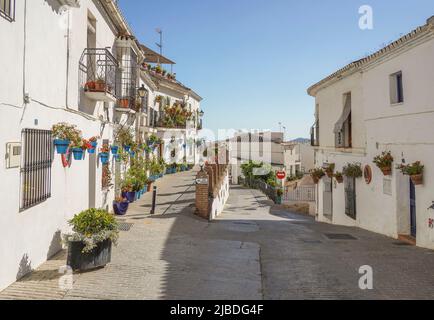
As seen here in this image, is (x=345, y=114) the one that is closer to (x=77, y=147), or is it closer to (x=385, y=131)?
(x=385, y=131)

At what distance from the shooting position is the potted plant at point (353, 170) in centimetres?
1436

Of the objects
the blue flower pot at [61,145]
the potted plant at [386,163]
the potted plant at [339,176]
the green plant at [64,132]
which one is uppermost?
the green plant at [64,132]

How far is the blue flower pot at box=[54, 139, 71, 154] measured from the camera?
24.4ft

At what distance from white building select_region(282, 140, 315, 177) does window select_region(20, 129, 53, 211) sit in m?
40.2

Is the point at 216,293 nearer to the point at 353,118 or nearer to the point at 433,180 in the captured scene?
the point at 433,180

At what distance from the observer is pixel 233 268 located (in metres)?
7.25

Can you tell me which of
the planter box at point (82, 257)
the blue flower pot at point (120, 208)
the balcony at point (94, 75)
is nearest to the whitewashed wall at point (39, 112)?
the balcony at point (94, 75)

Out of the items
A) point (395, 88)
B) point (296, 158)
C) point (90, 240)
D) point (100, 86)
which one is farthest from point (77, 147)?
point (296, 158)

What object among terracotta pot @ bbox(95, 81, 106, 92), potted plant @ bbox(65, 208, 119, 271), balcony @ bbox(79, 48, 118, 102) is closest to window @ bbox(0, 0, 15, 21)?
potted plant @ bbox(65, 208, 119, 271)

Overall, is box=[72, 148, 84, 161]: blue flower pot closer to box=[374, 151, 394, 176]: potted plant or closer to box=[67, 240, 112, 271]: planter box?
Result: box=[67, 240, 112, 271]: planter box

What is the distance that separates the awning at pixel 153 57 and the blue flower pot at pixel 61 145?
23737mm

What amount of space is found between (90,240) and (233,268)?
9.03 feet

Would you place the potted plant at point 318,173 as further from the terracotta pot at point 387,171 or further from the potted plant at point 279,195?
the potted plant at point 279,195

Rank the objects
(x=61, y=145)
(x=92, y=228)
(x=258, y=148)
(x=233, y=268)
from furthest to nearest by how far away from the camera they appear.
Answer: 1. (x=258, y=148)
2. (x=61, y=145)
3. (x=233, y=268)
4. (x=92, y=228)
